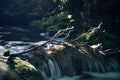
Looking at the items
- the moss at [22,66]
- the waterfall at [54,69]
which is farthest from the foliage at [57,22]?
the moss at [22,66]

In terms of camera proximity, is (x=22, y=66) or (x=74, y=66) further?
(x=74, y=66)

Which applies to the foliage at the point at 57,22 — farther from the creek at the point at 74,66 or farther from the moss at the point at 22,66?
the moss at the point at 22,66

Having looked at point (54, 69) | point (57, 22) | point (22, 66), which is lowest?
point (54, 69)

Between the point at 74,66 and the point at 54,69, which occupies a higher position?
the point at 54,69

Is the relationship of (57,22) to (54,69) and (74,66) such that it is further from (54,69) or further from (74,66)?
(54,69)

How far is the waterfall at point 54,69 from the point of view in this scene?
1522 cm

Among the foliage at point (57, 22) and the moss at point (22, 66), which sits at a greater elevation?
the foliage at point (57, 22)

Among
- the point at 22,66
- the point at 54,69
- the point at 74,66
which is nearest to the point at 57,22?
the point at 74,66

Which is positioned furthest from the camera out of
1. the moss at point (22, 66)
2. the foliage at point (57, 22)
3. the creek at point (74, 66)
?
the foliage at point (57, 22)

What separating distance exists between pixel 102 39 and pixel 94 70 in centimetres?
380

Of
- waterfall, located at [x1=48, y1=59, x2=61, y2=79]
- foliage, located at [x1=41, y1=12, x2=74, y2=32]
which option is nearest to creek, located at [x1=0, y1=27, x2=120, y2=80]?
waterfall, located at [x1=48, y1=59, x2=61, y2=79]

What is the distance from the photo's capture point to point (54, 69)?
50.6 ft

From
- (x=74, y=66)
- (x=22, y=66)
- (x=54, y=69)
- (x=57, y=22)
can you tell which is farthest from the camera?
(x=57, y=22)

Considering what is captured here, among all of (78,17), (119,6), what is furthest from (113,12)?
(78,17)
